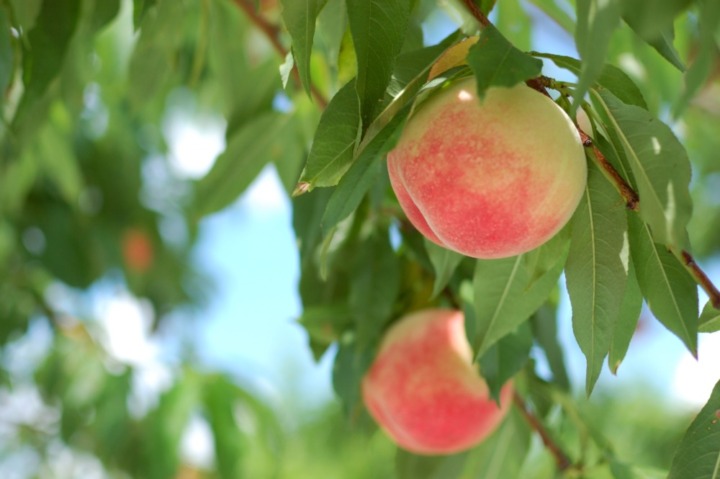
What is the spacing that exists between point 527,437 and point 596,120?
0.72m

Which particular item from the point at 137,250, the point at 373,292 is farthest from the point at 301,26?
the point at 137,250

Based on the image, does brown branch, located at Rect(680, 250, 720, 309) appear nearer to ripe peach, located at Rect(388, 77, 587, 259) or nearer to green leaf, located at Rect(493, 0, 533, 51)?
ripe peach, located at Rect(388, 77, 587, 259)

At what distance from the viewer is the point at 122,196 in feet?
8.52

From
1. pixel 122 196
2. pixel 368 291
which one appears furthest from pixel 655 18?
pixel 122 196

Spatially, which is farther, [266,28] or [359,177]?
[266,28]

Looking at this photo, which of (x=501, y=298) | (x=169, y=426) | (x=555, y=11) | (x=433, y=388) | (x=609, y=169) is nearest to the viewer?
(x=609, y=169)

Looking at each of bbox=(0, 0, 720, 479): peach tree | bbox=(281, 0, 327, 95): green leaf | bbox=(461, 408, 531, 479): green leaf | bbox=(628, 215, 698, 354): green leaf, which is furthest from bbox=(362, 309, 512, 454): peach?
bbox=(281, 0, 327, 95): green leaf

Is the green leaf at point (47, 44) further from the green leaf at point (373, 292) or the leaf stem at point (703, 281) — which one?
the leaf stem at point (703, 281)

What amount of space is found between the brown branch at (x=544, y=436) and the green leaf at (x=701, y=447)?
0.51 meters

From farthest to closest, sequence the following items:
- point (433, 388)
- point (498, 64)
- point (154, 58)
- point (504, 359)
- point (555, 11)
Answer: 1. point (555, 11)
2. point (154, 58)
3. point (433, 388)
4. point (504, 359)
5. point (498, 64)

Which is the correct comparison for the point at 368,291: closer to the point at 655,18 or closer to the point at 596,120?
the point at 596,120

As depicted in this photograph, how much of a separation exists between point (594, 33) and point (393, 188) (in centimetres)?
27

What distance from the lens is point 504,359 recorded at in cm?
109

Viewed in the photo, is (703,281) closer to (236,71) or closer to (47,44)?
(47,44)
